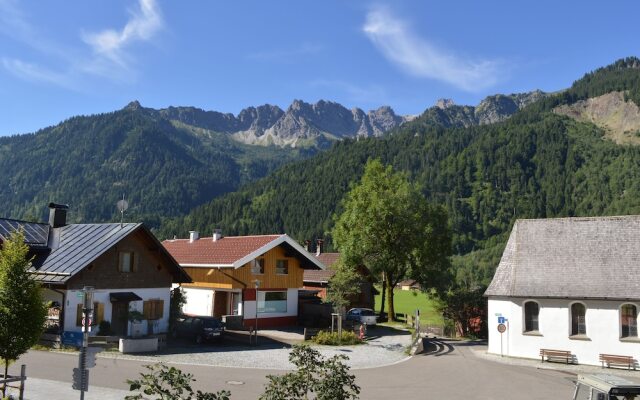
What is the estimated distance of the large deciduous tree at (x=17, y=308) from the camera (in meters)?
14.5

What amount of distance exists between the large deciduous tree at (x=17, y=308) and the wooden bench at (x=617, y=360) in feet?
83.2

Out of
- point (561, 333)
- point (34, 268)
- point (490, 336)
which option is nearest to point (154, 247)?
point (34, 268)

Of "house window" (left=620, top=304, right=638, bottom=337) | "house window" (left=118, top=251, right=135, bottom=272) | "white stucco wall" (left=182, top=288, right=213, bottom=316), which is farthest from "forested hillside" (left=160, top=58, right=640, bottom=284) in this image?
"house window" (left=118, top=251, right=135, bottom=272)

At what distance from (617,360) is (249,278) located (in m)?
22.6

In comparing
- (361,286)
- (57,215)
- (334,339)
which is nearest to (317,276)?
(361,286)

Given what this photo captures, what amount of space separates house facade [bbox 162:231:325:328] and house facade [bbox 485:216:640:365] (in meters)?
15.4

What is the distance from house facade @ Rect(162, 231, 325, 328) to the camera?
3875 centimetres

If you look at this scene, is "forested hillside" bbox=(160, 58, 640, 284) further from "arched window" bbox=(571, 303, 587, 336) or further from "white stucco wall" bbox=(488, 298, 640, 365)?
"arched window" bbox=(571, 303, 587, 336)

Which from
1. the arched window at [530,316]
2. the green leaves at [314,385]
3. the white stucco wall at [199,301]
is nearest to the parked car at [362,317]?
the white stucco wall at [199,301]

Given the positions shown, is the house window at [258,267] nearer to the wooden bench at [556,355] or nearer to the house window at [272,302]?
the house window at [272,302]

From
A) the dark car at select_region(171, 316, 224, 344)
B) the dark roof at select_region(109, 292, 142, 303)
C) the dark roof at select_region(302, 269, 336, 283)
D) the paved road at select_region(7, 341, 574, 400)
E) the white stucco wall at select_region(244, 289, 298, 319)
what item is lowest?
the paved road at select_region(7, 341, 574, 400)

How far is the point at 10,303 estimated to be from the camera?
14680mm

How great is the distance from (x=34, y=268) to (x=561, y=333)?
1105 inches

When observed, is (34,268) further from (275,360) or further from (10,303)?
(10,303)
